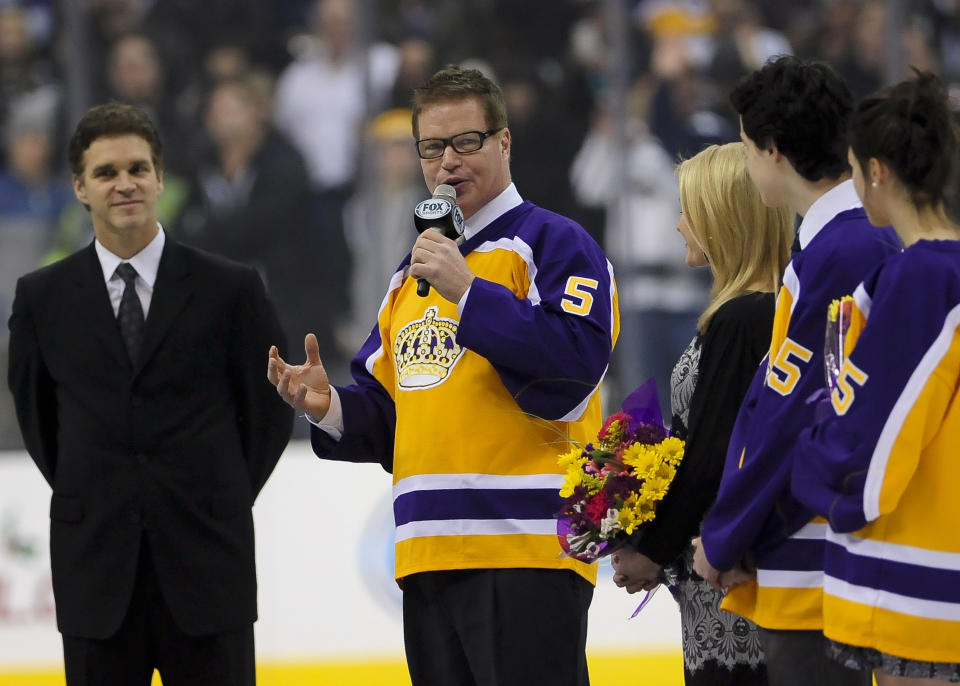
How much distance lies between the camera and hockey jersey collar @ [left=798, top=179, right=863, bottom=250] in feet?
7.53

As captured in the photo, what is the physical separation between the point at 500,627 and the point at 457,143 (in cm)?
94

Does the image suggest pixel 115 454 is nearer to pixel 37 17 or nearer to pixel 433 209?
pixel 433 209

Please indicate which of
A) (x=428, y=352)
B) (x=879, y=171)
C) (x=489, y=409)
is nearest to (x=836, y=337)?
(x=879, y=171)

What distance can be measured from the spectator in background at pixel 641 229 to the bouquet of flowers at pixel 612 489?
3.61 m

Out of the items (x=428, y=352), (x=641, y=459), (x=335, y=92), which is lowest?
(x=641, y=459)

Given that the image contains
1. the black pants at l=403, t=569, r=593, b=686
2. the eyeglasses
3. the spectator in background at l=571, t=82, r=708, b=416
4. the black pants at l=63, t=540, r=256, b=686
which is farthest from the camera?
the spectator in background at l=571, t=82, r=708, b=416

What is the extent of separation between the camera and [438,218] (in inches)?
102

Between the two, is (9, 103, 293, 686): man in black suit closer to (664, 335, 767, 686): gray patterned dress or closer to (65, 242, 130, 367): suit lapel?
(65, 242, 130, 367): suit lapel

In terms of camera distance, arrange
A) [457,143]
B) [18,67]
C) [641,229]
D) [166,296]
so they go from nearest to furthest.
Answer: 1. [457,143]
2. [166,296]
3. [641,229]
4. [18,67]

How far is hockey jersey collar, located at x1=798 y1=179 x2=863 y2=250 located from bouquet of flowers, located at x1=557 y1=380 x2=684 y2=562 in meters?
0.47

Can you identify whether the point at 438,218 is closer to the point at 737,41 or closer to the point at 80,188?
the point at 80,188

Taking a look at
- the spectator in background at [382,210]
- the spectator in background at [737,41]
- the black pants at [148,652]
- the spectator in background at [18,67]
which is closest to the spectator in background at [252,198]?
the spectator in background at [382,210]

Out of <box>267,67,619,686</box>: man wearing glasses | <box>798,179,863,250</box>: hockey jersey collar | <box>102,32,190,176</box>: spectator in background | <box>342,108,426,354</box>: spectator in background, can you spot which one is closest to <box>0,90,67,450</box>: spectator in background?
<box>102,32,190,176</box>: spectator in background

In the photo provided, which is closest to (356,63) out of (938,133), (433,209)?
(433,209)
